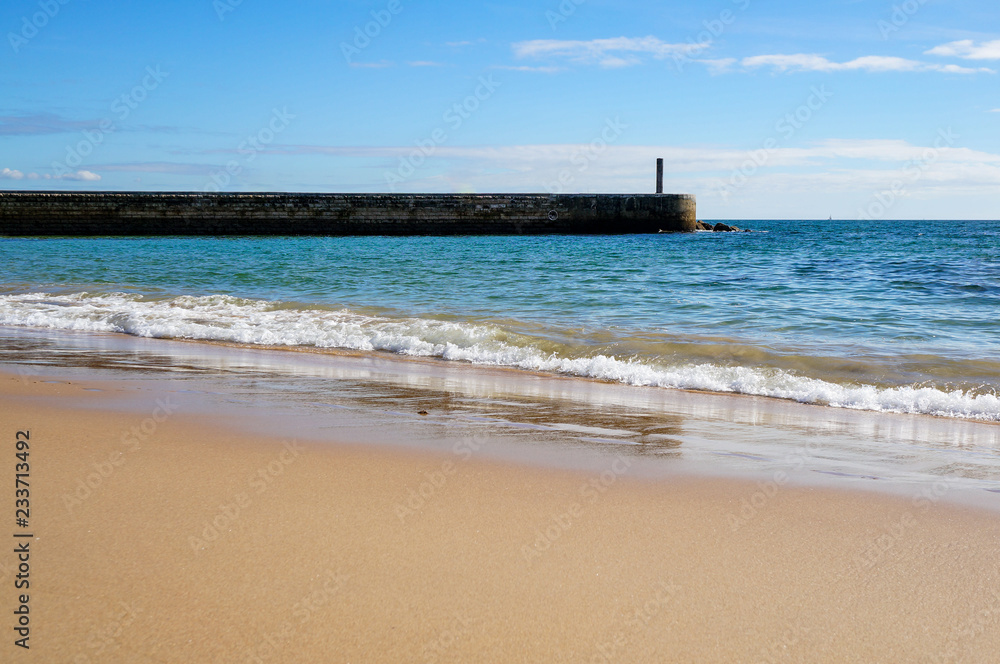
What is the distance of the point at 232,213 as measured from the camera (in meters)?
35.7

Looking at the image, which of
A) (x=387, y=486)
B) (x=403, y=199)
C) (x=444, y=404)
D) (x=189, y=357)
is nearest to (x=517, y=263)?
(x=189, y=357)

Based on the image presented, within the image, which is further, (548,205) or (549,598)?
(548,205)

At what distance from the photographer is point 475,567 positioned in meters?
1.99

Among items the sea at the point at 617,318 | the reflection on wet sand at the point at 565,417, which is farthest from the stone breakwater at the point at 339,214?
the reflection on wet sand at the point at 565,417

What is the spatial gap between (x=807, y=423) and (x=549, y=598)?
9.32 feet

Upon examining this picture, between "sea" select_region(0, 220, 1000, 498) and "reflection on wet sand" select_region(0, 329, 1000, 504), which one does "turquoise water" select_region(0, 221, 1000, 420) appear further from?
"reflection on wet sand" select_region(0, 329, 1000, 504)

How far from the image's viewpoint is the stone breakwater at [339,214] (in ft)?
112

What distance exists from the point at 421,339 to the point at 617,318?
8.09 feet

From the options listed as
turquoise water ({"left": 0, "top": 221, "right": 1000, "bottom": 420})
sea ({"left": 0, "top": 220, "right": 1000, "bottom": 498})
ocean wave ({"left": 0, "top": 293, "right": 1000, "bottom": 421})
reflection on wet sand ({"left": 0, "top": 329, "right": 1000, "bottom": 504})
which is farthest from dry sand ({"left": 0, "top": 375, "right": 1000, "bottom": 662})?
turquoise water ({"left": 0, "top": 221, "right": 1000, "bottom": 420})

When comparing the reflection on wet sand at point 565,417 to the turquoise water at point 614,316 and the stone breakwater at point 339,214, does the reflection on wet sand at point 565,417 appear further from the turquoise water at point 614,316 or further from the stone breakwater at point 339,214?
the stone breakwater at point 339,214

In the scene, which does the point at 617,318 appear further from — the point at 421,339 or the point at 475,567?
the point at 475,567

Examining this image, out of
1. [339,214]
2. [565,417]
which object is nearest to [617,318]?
[565,417]

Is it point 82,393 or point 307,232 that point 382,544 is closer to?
point 82,393

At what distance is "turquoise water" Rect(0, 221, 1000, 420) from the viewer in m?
5.46
